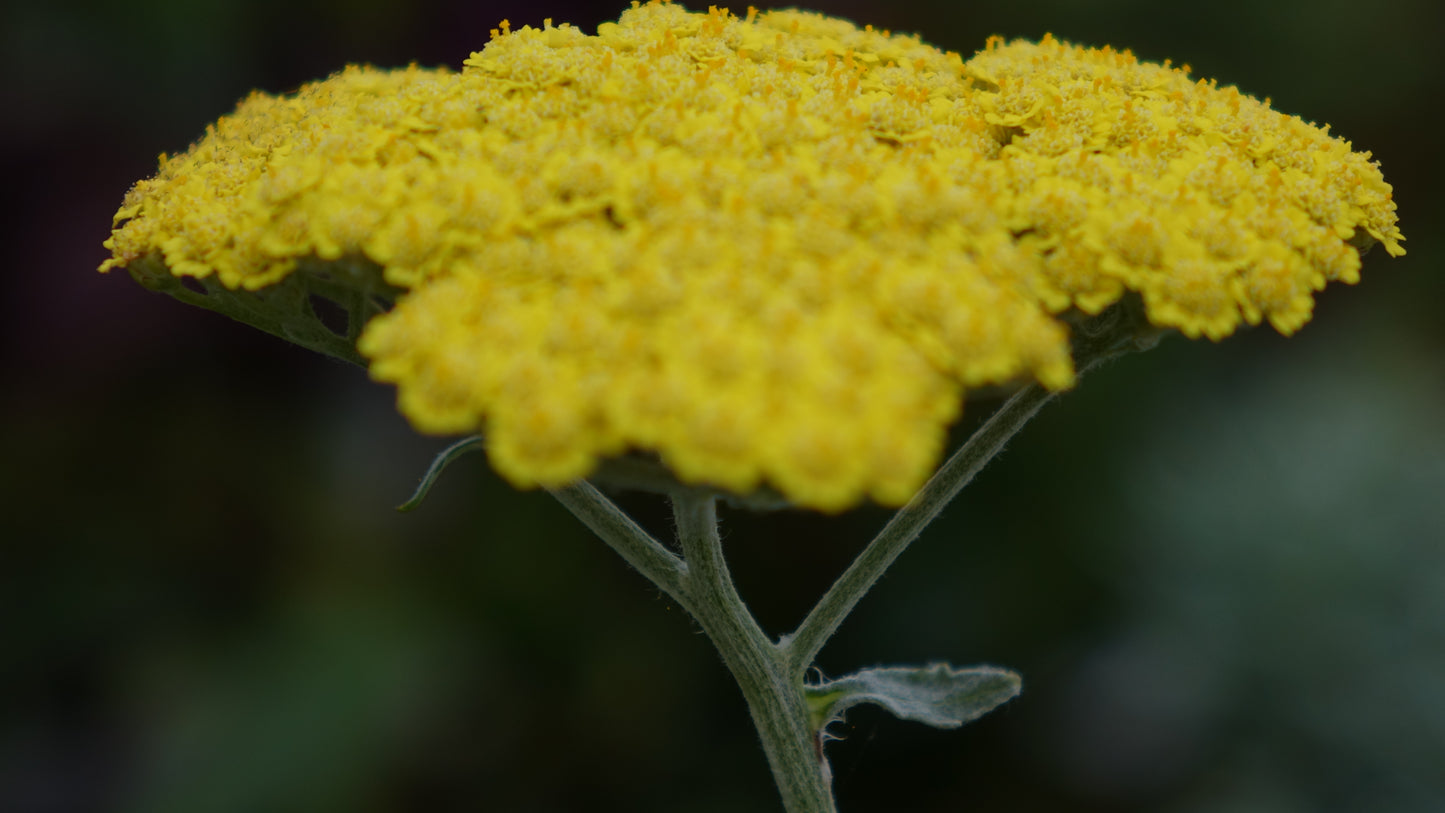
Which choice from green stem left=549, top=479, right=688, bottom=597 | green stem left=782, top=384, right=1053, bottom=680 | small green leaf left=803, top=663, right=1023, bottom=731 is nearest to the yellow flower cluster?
green stem left=782, top=384, right=1053, bottom=680

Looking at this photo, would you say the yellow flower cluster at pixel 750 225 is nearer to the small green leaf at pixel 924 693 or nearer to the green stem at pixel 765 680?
the green stem at pixel 765 680

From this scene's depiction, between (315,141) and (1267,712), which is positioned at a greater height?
(315,141)

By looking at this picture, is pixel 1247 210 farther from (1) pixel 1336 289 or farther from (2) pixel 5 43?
(2) pixel 5 43

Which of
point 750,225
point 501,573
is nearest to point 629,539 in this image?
point 750,225

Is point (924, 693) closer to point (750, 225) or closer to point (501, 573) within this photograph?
point (750, 225)

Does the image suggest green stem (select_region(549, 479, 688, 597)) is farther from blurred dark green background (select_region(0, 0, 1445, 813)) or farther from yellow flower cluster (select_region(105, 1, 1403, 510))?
blurred dark green background (select_region(0, 0, 1445, 813))

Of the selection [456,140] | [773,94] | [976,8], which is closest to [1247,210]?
[773,94]

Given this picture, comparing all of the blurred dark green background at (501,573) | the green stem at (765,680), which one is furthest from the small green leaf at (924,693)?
the blurred dark green background at (501,573)
